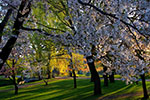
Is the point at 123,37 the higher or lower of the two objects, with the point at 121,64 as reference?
higher

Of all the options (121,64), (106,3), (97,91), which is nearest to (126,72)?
(121,64)

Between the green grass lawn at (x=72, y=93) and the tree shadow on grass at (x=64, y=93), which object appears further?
the tree shadow on grass at (x=64, y=93)

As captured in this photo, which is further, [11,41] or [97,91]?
[97,91]

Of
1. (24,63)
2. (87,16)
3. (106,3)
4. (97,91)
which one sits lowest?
(97,91)

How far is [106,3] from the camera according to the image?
845cm

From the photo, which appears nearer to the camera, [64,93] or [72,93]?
[72,93]

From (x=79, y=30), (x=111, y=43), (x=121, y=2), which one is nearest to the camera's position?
(x=121, y=2)

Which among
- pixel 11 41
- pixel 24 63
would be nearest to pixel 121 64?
pixel 11 41

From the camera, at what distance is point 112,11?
26.8 feet

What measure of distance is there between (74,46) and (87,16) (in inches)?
69.7

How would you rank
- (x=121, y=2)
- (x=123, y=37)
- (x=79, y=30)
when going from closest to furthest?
(x=121, y=2)
(x=79, y=30)
(x=123, y=37)

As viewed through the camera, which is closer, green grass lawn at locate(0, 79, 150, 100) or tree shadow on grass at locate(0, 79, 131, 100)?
green grass lawn at locate(0, 79, 150, 100)

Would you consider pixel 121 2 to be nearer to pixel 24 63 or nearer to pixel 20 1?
pixel 20 1

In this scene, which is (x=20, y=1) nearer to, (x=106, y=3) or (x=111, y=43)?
(x=106, y=3)
